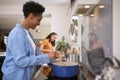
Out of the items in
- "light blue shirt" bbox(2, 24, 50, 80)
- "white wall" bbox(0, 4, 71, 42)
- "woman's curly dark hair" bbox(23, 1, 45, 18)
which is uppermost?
"white wall" bbox(0, 4, 71, 42)

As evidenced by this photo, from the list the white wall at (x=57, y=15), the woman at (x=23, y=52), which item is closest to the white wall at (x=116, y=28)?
the woman at (x=23, y=52)

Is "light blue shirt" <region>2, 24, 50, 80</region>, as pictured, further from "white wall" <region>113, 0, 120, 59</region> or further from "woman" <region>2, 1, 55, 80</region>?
"white wall" <region>113, 0, 120, 59</region>

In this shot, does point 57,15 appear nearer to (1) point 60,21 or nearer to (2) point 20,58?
(1) point 60,21

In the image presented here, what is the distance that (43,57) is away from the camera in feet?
4.32

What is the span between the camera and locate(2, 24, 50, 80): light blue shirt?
1260 mm

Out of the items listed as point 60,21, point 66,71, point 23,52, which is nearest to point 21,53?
point 23,52

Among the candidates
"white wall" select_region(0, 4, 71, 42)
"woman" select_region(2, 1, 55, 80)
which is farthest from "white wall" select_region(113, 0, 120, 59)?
"white wall" select_region(0, 4, 71, 42)

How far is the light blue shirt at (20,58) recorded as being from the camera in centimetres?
126

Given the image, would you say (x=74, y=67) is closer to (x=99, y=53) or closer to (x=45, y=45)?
(x=99, y=53)

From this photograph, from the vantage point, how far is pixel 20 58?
1.25 metres

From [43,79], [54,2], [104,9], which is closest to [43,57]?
[43,79]

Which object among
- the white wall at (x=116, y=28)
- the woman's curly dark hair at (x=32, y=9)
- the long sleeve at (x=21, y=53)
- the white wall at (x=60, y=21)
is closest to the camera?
the white wall at (x=116, y=28)

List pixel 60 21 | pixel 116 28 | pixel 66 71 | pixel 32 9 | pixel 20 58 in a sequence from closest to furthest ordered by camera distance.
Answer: pixel 116 28 → pixel 20 58 → pixel 32 9 → pixel 66 71 → pixel 60 21

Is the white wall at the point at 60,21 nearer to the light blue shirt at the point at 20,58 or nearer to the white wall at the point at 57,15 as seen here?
the white wall at the point at 57,15
